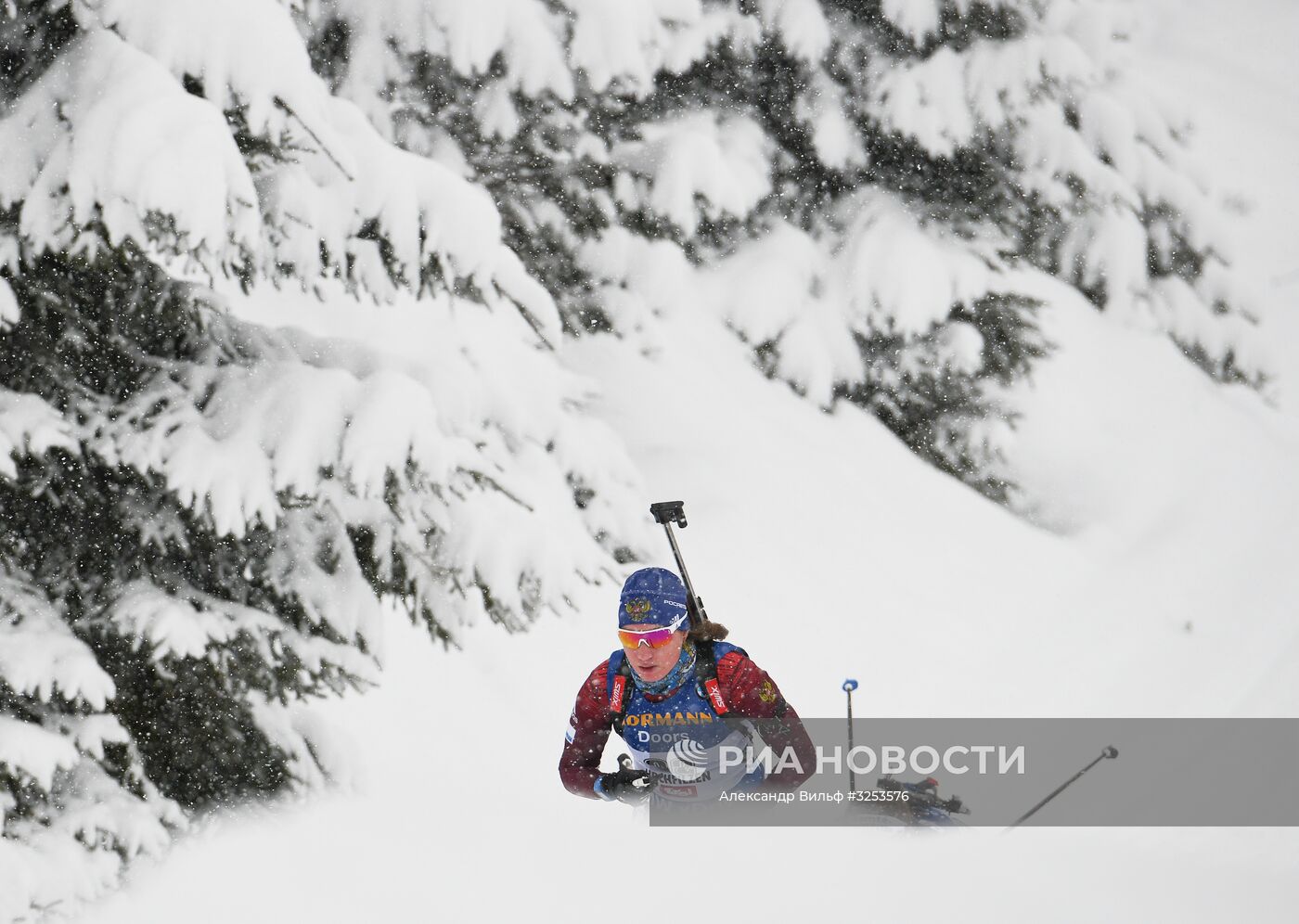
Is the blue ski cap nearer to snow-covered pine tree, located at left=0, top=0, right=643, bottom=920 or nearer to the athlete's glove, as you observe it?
snow-covered pine tree, located at left=0, top=0, right=643, bottom=920

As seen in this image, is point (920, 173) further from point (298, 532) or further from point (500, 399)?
point (298, 532)

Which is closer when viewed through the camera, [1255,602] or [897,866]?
[897,866]

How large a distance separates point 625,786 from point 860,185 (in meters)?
8.22

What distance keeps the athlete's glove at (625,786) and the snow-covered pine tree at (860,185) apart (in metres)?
4.92

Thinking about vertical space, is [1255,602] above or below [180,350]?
above

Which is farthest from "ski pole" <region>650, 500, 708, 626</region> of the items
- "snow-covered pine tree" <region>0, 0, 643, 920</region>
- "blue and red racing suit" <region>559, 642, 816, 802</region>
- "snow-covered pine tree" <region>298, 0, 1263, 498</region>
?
"snow-covered pine tree" <region>298, 0, 1263, 498</region>

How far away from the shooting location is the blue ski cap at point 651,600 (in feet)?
14.7

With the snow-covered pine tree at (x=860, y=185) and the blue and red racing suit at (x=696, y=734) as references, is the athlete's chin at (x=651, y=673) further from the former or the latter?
the snow-covered pine tree at (x=860, y=185)

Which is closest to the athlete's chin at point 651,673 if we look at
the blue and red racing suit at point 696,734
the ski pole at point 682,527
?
the blue and red racing suit at point 696,734

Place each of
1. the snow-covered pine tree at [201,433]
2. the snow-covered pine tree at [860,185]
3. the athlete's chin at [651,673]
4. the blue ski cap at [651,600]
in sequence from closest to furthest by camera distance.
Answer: the snow-covered pine tree at [201,433], the blue ski cap at [651,600], the athlete's chin at [651,673], the snow-covered pine tree at [860,185]

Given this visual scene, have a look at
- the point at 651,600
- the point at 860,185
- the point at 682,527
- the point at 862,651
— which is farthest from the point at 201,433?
the point at 860,185

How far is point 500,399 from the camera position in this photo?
5.22 metres

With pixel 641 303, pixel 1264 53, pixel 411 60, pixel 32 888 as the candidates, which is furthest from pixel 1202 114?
pixel 32 888

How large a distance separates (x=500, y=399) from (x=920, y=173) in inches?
293
